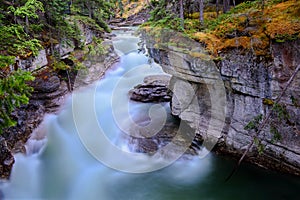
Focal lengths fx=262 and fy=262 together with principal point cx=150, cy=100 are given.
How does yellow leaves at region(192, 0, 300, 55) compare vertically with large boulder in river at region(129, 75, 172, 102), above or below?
above

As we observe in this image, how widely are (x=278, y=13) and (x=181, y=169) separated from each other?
7366 mm

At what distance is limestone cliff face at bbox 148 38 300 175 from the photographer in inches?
352

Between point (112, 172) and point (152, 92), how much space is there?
6.33m

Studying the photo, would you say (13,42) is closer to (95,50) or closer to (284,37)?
(95,50)

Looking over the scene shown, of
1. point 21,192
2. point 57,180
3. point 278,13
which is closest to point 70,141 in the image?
point 57,180

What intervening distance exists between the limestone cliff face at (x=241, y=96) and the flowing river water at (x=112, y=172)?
0.90m

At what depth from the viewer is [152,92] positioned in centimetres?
1608

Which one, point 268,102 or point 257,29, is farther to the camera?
point 257,29

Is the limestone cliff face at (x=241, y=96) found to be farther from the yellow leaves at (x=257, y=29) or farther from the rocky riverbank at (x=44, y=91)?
the rocky riverbank at (x=44, y=91)

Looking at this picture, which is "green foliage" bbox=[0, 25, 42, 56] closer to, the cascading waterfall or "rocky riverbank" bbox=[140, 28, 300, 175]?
the cascading waterfall

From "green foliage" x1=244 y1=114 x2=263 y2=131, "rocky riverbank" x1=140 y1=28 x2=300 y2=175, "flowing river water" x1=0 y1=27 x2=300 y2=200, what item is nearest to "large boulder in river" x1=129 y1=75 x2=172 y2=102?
"flowing river water" x1=0 y1=27 x2=300 y2=200

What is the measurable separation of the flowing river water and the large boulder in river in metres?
1.38

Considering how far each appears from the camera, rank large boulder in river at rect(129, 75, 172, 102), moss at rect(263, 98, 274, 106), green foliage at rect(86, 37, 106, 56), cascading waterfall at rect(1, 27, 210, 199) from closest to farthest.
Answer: moss at rect(263, 98, 274, 106) < cascading waterfall at rect(1, 27, 210, 199) < large boulder in river at rect(129, 75, 172, 102) < green foliage at rect(86, 37, 106, 56)

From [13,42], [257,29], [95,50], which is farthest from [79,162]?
[95,50]
